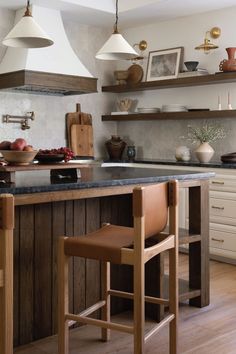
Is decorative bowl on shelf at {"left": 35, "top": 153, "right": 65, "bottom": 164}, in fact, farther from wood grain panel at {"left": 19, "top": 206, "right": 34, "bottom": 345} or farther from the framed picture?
the framed picture

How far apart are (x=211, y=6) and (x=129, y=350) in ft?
12.5

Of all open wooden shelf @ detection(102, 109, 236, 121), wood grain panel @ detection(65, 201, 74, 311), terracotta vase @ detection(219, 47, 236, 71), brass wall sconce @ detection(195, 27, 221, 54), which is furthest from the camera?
brass wall sconce @ detection(195, 27, 221, 54)

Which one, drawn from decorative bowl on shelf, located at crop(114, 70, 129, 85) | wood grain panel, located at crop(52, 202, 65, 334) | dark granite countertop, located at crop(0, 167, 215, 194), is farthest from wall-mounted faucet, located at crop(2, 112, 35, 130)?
wood grain panel, located at crop(52, 202, 65, 334)

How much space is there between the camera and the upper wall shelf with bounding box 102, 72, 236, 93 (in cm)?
514

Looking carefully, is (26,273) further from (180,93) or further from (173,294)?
(180,93)

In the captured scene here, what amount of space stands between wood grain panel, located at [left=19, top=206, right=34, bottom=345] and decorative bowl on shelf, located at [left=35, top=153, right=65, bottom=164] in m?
0.28

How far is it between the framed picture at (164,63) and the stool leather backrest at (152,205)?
3529mm

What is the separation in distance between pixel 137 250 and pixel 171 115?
3588 mm

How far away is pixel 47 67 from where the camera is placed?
5.30 m

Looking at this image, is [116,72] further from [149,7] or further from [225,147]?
[225,147]

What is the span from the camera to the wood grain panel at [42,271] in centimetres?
283

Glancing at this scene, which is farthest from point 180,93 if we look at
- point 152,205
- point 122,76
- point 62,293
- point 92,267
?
point 62,293

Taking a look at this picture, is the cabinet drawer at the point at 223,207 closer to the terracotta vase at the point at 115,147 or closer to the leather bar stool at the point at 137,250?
the terracotta vase at the point at 115,147

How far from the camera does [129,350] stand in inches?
108
